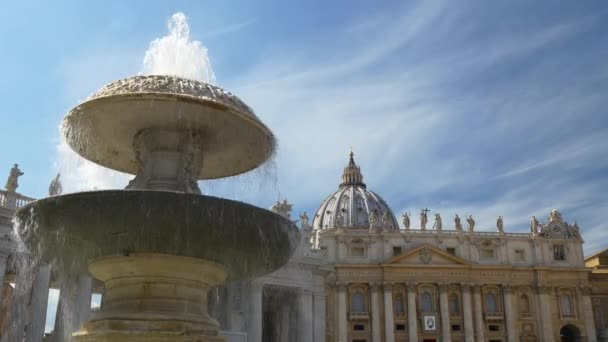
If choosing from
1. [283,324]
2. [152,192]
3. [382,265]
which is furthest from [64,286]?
[382,265]

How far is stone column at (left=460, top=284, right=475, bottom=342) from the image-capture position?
61688 mm

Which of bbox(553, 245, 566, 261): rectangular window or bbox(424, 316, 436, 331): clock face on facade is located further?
bbox(553, 245, 566, 261): rectangular window

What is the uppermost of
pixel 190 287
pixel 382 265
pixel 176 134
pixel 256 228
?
pixel 382 265

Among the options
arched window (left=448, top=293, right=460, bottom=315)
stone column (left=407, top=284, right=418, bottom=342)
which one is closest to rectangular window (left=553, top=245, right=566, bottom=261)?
arched window (left=448, top=293, right=460, bottom=315)

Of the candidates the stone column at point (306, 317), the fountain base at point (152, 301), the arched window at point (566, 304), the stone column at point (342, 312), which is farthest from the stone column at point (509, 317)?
the fountain base at point (152, 301)

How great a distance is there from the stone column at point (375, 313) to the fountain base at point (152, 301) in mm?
53914

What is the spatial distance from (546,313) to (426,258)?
41.4ft

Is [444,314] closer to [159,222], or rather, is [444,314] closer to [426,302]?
[426,302]

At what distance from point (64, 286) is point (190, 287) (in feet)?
52.9

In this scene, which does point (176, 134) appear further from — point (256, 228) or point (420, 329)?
point (420, 329)

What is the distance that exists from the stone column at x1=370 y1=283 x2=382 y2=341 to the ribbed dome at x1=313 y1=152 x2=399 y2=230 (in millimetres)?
28364

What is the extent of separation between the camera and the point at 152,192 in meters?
8.14

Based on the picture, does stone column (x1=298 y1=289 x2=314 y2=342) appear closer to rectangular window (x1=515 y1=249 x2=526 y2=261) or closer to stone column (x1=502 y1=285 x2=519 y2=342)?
stone column (x1=502 y1=285 x2=519 y2=342)

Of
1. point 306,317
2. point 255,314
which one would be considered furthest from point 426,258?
point 255,314
